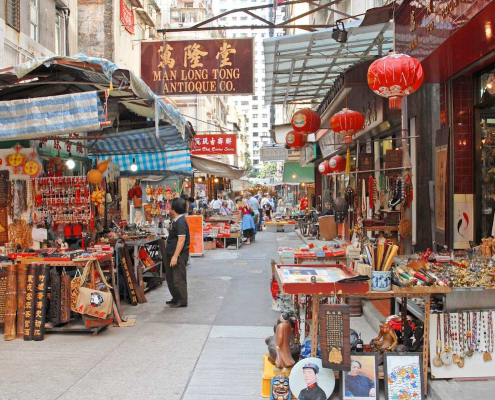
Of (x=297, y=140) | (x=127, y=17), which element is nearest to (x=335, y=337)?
(x=297, y=140)

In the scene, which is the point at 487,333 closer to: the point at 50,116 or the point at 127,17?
the point at 50,116

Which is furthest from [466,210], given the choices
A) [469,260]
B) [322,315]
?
[322,315]

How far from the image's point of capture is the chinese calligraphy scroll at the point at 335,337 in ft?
13.6

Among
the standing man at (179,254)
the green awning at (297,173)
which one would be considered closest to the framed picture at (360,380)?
the standing man at (179,254)

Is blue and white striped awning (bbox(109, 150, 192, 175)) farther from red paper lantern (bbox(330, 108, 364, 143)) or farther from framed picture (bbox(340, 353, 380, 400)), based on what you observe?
framed picture (bbox(340, 353, 380, 400))

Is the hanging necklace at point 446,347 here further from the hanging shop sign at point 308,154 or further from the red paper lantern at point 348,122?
the hanging shop sign at point 308,154

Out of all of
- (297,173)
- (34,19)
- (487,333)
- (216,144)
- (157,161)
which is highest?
(34,19)

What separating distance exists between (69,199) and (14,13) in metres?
7.26

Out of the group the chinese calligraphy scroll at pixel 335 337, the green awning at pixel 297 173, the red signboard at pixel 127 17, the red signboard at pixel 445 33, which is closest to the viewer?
the chinese calligraphy scroll at pixel 335 337

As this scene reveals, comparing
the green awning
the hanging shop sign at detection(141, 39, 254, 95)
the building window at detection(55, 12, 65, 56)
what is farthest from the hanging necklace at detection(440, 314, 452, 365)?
the green awning

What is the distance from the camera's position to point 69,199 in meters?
8.10

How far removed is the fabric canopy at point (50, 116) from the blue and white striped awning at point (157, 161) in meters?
5.77

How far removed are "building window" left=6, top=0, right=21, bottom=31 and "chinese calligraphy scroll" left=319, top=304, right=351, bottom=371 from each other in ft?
38.5

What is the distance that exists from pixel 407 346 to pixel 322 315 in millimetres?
1169
